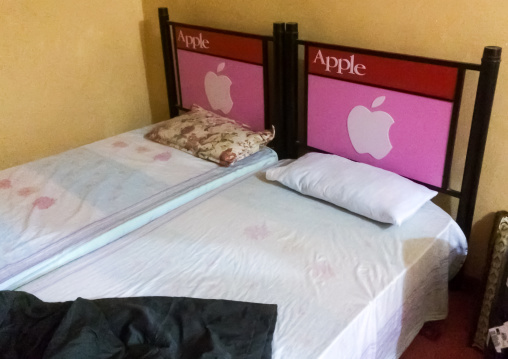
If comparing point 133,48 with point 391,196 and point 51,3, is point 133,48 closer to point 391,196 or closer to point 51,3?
point 51,3

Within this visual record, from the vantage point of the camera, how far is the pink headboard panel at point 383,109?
1.75 meters

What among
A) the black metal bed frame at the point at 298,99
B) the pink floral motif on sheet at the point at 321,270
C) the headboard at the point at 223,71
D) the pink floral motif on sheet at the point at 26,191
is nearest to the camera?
the pink floral motif on sheet at the point at 321,270

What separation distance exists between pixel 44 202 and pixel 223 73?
1066 mm

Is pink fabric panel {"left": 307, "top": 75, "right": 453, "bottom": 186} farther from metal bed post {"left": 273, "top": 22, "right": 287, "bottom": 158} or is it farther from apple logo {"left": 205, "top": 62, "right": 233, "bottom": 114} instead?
apple logo {"left": 205, "top": 62, "right": 233, "bottom": 114}

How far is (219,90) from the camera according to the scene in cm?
254

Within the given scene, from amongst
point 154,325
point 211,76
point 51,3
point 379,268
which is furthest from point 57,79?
point 379,268

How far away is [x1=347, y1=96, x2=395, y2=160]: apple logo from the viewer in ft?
6.26

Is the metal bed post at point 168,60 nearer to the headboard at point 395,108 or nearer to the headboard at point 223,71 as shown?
the headboard at point 223,71

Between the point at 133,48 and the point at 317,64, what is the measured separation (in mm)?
1379

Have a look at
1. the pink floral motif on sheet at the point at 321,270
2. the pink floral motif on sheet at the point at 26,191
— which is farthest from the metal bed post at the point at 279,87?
the pink floral motif on sheet at the point at 26,191

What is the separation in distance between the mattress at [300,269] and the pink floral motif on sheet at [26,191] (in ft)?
1.81

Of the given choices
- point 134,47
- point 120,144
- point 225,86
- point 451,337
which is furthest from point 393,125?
point 134,47

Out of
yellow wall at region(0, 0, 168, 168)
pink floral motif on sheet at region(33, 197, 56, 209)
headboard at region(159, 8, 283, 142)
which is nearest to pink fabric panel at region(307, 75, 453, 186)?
headboard at region(159, 8, 283, 142)

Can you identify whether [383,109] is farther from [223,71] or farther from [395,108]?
[223,71]
